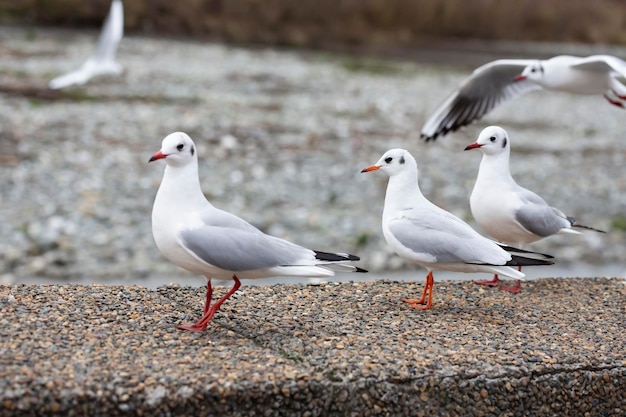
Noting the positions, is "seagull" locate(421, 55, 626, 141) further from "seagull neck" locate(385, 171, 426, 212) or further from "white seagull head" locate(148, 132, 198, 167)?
"white seagull head" locate(148, 132, 198, 167)

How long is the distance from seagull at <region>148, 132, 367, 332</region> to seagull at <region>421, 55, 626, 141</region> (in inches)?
86.5

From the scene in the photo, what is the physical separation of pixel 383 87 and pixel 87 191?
10.5 metres

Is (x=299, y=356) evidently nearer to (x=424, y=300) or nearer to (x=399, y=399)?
(x=399, y=399)

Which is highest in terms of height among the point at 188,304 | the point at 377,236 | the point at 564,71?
the point at 564,71

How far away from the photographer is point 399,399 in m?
2.86

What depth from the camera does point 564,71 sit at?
5051 millimetres

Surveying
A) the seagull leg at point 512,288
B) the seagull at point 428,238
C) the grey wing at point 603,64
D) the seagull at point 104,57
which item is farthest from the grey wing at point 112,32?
the seagull at point 428,238

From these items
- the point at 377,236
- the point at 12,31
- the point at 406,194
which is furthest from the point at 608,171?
the point at 12,31

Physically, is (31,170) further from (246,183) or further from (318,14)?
(318,14)

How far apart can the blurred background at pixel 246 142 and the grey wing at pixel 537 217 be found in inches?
91.0

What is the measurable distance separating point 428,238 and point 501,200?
627 millimetres

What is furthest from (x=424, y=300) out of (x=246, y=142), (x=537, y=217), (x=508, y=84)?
(x=246, y=142)

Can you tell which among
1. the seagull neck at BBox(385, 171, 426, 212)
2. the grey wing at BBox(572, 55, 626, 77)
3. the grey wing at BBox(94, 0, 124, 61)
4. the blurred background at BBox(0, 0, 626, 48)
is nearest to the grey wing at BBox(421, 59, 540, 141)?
the grey wing at BBox(572, 55, 626, 77)

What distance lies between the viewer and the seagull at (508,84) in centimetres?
505
